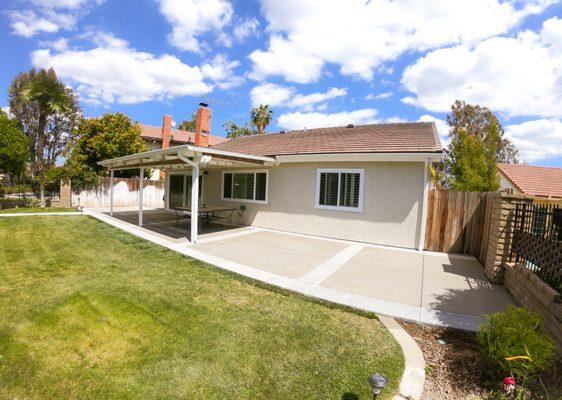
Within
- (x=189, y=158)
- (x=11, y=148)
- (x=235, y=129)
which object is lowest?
(x=189, y=158)

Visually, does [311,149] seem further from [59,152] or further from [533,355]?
[59,152]

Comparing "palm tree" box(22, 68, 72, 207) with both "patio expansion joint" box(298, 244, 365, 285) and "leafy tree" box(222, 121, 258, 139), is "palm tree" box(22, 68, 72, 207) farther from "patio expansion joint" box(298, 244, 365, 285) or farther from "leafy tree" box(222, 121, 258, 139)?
"leafy tree" box(222, 121, 258, 139)

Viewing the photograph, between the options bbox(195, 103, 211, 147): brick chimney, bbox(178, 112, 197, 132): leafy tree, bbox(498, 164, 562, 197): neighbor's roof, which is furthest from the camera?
bbox(178, 112, 197, 132): leafy tree

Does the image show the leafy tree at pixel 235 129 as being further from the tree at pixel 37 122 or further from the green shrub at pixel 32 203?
the green shrub at pixel 32 203

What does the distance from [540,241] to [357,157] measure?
588 cm

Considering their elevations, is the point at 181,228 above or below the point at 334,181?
below

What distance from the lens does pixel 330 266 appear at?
23.8 feet

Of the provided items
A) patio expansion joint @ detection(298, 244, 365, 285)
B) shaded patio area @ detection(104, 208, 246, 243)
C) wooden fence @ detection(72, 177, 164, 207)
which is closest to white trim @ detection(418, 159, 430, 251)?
patio expansion joint @ detection(298, 244, 365, 285)

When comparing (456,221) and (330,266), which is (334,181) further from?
(330,266)

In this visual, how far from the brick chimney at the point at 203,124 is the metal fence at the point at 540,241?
19649mm

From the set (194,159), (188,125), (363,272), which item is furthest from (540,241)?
(188,125)

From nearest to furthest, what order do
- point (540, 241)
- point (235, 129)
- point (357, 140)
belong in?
point (540, 241) → point (357, 140) → point (235, 129)

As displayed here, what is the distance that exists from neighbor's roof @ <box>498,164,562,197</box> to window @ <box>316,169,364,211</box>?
16.9m

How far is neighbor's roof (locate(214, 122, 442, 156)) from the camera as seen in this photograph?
10.1m
